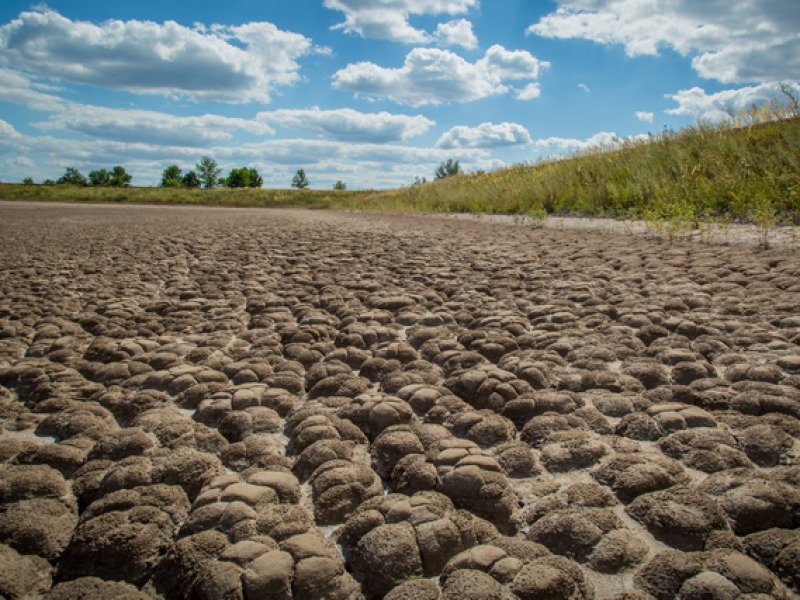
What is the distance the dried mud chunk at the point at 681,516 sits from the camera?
1188 millimetres

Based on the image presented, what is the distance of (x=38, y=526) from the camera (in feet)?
4.09

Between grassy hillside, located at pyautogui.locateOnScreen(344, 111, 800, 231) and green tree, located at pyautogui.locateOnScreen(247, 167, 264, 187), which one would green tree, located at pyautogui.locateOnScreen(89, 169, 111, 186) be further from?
grassy hillside, located at pyautogui.locateOnScreen(344, 111, 800, 231)

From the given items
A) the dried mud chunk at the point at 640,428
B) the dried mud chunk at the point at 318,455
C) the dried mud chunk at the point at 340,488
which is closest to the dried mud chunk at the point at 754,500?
the dried mud chunk at the point at 640,428

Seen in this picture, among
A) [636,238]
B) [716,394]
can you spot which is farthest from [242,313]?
[636,238]

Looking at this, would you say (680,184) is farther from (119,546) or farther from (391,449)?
(119,546)

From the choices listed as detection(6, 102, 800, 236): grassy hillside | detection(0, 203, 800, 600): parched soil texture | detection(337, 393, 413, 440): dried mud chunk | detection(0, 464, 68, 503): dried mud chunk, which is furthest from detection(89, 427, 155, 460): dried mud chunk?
detection(6, 102, 800, 236): grassy hillside

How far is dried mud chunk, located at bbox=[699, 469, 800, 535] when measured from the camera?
121 centimetres

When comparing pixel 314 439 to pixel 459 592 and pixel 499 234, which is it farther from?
pixel 499 234

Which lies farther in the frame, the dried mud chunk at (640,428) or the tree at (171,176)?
the tree at (171,176)

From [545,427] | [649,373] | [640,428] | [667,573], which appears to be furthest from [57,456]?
[649,373]

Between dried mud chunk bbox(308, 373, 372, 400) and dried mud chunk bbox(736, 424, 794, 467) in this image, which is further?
dried mud chunk bbox(308, 373, 372, 400)

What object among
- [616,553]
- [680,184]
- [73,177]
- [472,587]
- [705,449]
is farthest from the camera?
[73,177]

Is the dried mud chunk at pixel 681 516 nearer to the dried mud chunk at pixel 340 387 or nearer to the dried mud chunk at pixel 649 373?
the dried mud chunk at pixel 649 373

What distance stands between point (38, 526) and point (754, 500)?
1525 millimetres
